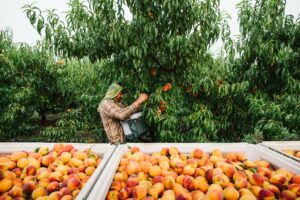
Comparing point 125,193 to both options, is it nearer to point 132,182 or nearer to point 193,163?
point 132,182

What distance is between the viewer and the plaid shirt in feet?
10.4

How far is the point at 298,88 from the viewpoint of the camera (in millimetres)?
3422

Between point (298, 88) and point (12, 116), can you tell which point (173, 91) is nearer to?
point (298, 88)

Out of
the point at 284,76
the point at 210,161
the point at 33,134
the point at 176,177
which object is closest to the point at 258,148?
the point at 210,161

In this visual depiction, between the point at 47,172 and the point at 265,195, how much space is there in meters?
1.50

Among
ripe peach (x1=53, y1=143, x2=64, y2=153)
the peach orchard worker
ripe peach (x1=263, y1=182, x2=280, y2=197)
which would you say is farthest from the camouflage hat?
ripe peach (x1=263, y1=182, x2=280, y2=197)

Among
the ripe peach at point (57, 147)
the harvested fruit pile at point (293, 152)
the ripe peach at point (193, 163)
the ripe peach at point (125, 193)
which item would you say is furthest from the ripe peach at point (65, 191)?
the harvested fruit pile at point (293, 152)

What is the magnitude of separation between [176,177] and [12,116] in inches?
253

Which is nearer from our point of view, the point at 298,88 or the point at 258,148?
the point at 258,148

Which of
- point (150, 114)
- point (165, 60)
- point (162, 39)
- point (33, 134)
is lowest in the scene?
point (33, 134)

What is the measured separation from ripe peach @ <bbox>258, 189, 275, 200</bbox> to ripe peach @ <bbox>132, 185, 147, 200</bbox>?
28.0 inches

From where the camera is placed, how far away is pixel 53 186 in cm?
162

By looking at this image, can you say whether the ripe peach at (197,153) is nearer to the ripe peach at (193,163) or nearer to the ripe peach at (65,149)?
the ripe peach at (193,163)

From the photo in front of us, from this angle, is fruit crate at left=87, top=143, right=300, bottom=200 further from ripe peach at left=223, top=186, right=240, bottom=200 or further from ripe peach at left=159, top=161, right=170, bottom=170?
ripe peach at left=223, top=186, right=240, bottom=200
